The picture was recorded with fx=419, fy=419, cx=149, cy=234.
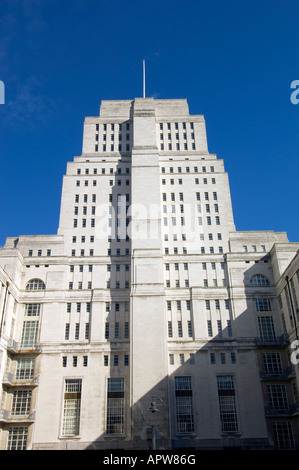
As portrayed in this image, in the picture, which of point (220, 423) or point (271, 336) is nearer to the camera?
point (220, 423)

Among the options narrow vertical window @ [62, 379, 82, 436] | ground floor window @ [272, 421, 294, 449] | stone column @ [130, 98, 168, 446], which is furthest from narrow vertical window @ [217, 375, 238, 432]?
narrow vertical window @ [62, 379, 82, 436]

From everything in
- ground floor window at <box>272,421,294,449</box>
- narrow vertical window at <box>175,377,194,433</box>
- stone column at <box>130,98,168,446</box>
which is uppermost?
stone column at <box>130,98,168,446</box>

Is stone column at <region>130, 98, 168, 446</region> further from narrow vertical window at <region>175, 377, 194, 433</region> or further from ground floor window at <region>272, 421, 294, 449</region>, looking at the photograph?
ground floor window at <region>272, 421, 294, 449</region>

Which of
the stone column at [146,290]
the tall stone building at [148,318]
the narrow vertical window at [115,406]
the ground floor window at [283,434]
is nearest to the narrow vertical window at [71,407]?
the tall stone building at [148,318]

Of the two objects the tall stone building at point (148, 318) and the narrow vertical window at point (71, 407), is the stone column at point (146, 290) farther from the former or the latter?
the narrow vertical window at point (71, 407)

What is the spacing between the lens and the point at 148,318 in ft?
201

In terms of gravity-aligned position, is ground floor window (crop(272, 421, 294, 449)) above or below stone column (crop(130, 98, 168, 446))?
below

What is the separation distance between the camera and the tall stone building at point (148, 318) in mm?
55781

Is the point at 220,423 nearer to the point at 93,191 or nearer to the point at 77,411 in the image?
the point at 77,411

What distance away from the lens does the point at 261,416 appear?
185 feet

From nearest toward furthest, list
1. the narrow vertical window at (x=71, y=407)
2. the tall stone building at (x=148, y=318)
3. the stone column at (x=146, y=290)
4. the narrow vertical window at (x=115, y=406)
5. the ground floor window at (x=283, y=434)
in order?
the ground floor window at (x=283, y=434) < the stone column at (x=146, y=290) < the tall stone building at (x=148, y=318) < the narrow vertical window at (x=71, y=407) < the narrow vertical window at (x=115, y=406)

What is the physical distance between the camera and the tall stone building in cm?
5578
